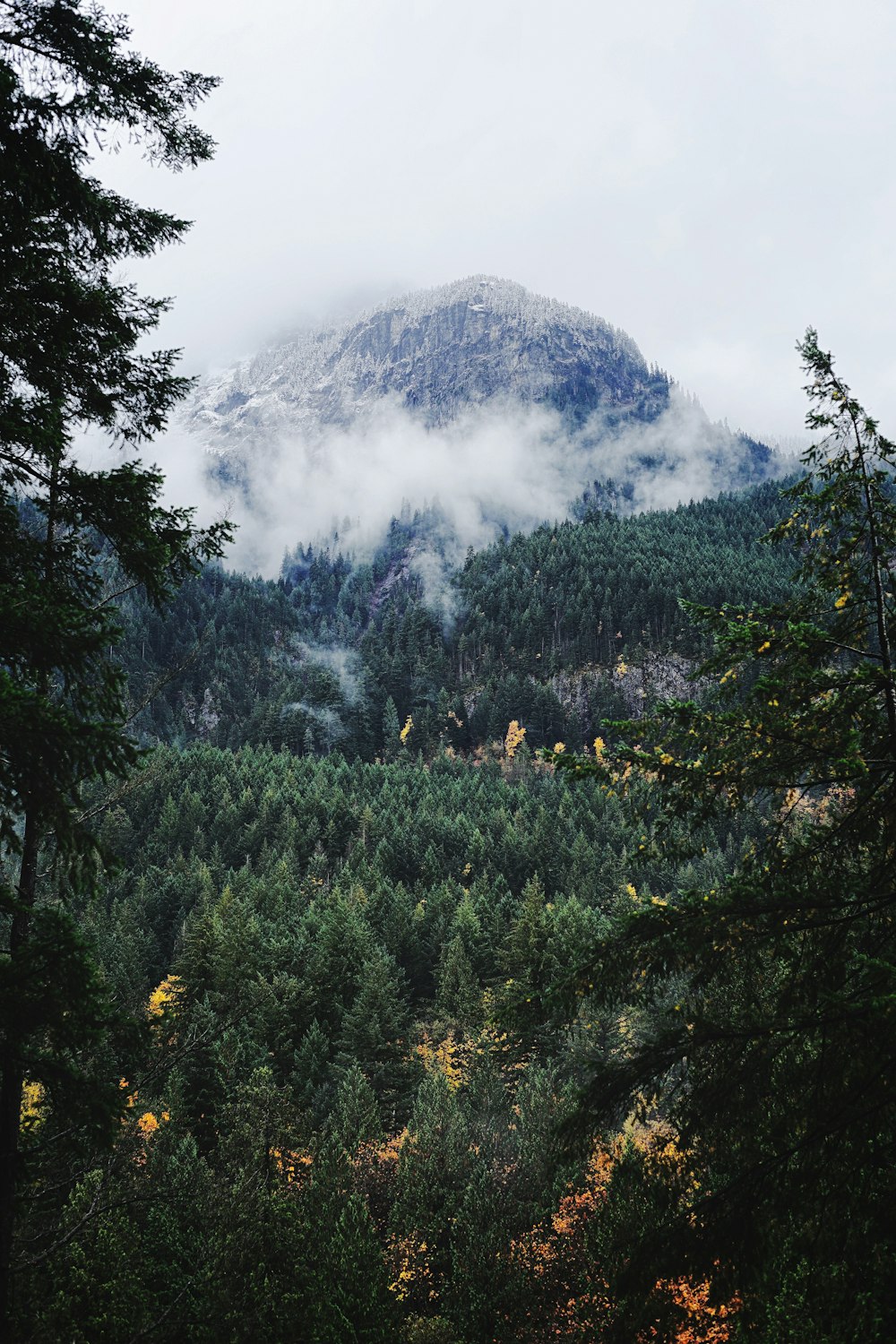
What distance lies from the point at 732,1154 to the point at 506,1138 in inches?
966

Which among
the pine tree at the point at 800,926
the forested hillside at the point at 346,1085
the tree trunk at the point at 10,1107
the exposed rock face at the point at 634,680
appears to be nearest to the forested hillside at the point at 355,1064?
the forested hillside at the point at 346,1085

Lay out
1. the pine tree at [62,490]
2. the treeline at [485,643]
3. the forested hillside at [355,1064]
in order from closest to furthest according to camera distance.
Answer: the pine tree at [62,490] < the forested hillside at [355,1064] < the treeline at [485,643]

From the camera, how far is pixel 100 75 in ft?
21.8

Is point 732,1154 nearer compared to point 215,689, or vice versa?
point 732,1154

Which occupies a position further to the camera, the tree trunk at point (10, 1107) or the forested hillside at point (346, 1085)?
the forested hillside at point (346, 1085)

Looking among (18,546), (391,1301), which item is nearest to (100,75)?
(18,546)

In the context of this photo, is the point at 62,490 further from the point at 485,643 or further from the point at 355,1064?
the point at 485,643

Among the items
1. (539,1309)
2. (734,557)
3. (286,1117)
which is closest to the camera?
(286,1117)

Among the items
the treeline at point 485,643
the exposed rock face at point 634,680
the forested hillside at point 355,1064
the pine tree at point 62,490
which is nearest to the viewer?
the pine tree at point 62,490

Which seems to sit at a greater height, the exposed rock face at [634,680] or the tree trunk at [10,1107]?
the exposed rock face at [634,680]

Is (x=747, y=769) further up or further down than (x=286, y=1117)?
further up

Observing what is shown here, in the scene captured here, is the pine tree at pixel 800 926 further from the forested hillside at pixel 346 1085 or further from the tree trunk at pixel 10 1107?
the tree trunk at pixel 10 1107

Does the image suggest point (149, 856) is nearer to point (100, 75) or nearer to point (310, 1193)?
point (310, 1193)

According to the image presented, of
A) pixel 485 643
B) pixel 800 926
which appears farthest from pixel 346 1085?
pixel 485 643
